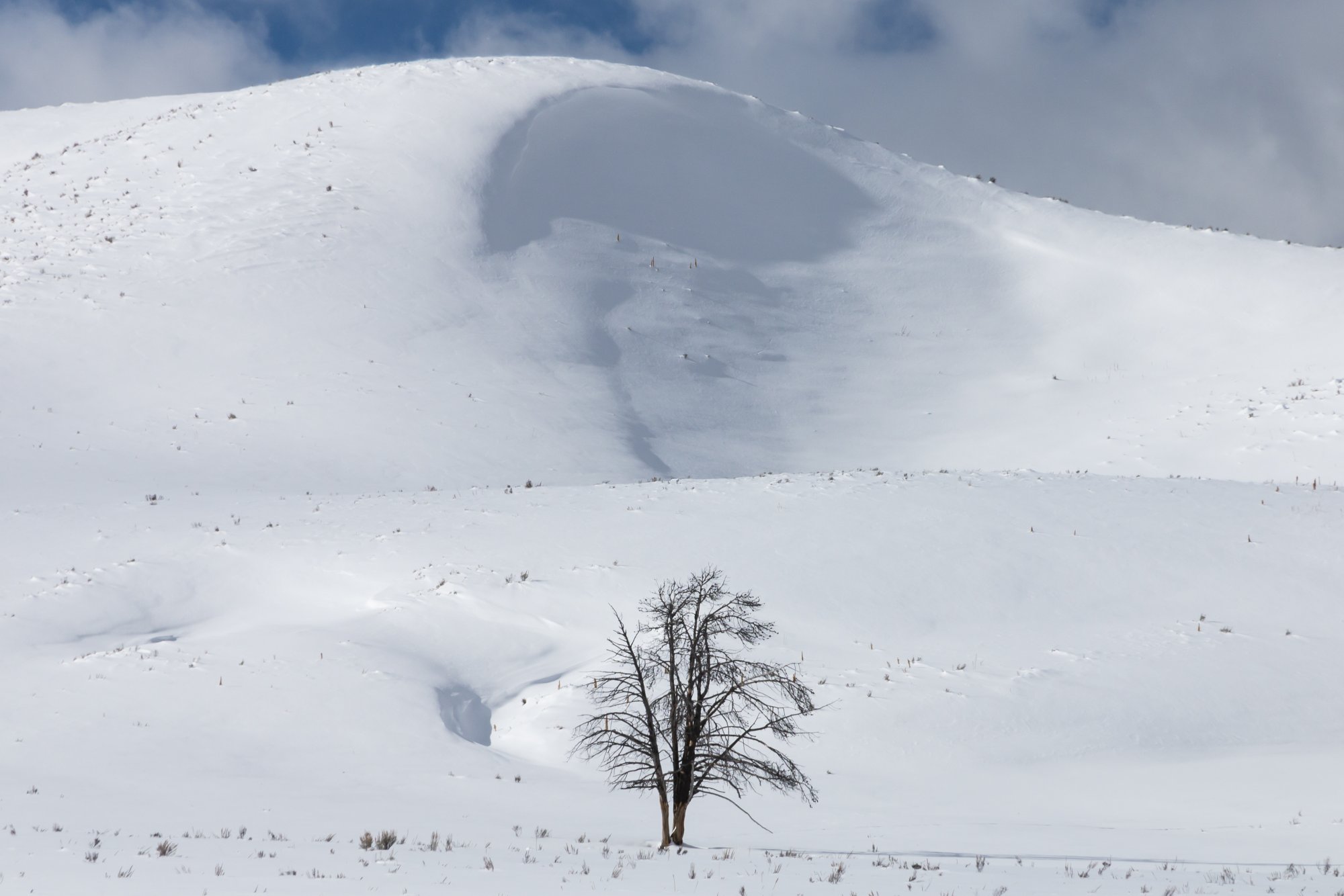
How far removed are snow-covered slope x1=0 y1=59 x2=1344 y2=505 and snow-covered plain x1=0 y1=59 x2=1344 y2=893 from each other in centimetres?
24

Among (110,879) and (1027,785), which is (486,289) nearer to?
(1027,785)

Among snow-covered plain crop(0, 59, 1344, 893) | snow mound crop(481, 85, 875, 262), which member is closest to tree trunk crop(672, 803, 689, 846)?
snow-covered plain crop(0, 59, 1344, 893)

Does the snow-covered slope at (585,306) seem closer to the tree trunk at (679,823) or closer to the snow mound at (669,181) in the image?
the snow mound at (669,181)

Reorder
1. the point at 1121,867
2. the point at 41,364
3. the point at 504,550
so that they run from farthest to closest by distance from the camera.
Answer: the point at 41,364, the point at 504,550, the point at 1121,867

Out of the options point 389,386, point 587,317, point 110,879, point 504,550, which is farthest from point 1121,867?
point 587,317

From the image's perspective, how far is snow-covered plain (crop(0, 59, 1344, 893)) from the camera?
15.1 m

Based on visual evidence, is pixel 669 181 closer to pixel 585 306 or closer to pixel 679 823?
pixel 585 306

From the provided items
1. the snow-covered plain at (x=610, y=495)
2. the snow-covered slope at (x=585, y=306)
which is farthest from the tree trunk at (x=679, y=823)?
the snow-covered slope at (x=585, y=306)

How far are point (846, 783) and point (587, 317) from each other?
30553 millimetres

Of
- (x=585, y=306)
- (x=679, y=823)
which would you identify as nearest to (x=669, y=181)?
(x=585, y=306)

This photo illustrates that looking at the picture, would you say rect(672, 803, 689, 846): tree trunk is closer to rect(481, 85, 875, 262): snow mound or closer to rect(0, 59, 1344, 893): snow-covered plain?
rect(0, 59, 1344, 893): snow-covered plain

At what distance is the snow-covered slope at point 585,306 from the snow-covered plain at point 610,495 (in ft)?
0.78

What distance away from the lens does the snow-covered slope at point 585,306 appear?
35719mm

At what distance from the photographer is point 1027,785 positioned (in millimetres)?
17188
